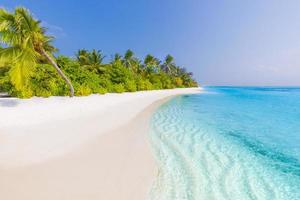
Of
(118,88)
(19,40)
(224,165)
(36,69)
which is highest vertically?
(19,40)

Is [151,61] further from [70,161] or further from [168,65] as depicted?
[70,161]

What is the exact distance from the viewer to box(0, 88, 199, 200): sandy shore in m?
3.12

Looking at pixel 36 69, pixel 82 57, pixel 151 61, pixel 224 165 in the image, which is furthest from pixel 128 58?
pixel 224 165

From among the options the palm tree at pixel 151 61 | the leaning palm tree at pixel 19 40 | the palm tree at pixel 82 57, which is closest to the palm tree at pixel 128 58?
the palm tree at pixel 151 61

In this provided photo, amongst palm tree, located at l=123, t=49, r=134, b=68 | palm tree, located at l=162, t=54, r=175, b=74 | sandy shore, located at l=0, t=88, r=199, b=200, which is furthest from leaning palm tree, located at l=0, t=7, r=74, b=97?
palm tree, located at l=162, t=54, r=175, b=74

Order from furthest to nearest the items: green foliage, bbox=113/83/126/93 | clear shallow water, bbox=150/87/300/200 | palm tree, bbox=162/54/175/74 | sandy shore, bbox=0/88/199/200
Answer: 1. palm tree, bbox=162/54/175/74
2. green foliage, bbox=113/83/126/93
3. clear shallow water, bbox=150/87/300/200
4. sandy shore, bbox=0/88/199/200

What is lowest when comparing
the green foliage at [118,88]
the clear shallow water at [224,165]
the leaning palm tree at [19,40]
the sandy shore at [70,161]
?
the clear shallow water at [224,165]

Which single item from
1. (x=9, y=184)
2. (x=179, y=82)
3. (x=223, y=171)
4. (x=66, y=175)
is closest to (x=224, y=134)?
(x=223, y=171)

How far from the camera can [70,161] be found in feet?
13.7

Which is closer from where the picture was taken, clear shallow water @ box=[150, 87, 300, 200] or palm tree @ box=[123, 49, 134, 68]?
clear shallow water @ box=[150, 87, 300, 200]

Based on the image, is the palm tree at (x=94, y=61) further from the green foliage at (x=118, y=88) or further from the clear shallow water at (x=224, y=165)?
the clear shallow water at (x=224, y=165)

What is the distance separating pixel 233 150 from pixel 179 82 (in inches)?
1973

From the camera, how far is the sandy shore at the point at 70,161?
3.12m

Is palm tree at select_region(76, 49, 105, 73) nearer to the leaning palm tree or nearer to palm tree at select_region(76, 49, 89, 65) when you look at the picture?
palm tree at select_region(76, 49, 89, 65)
